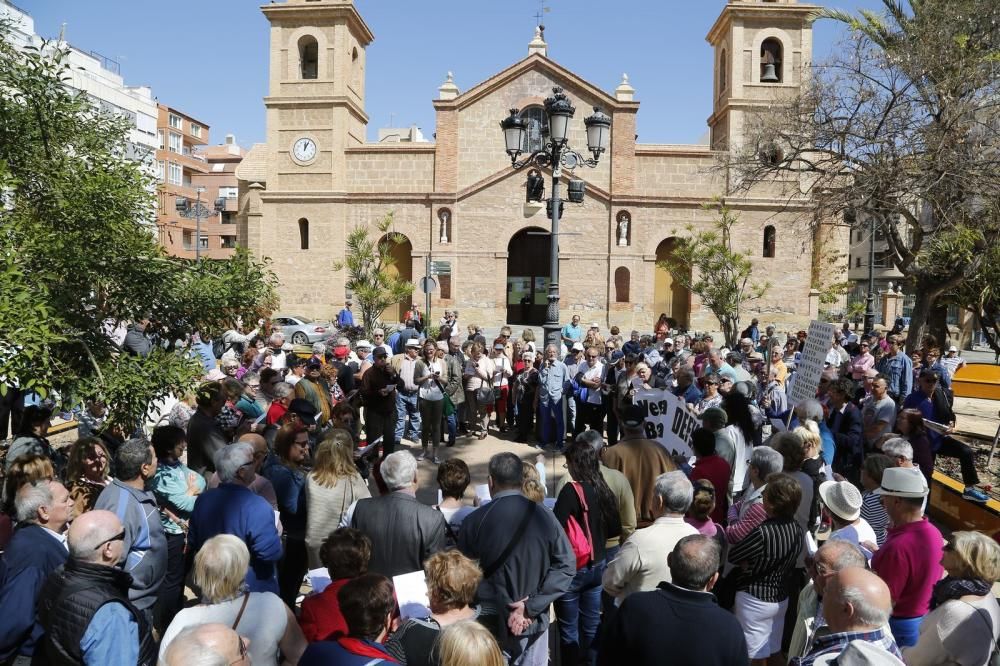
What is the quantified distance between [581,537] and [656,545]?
61 centimetres

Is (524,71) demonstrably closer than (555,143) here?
No

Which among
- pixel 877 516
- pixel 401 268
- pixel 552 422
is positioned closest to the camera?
pixel 877 516

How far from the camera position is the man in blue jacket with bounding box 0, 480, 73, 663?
3.69 metres

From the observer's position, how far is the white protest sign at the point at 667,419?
7.20 m

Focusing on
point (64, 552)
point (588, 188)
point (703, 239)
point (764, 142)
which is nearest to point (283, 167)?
point (588, 188)

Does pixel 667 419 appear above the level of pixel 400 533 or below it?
above

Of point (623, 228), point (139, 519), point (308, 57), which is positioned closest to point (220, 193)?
point (308, 57)

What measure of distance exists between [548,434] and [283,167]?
26.0 m

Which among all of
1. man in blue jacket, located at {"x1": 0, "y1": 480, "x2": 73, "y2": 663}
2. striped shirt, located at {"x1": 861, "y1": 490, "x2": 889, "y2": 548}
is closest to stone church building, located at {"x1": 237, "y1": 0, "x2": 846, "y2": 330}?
striped shirt, located at {"x1": 861, "y1": 490, "x2": 889, "y2": 548}

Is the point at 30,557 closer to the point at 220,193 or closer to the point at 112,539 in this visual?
the point at 112,539

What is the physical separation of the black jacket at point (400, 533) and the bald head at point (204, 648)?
4.97 feet

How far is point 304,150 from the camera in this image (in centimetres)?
3356

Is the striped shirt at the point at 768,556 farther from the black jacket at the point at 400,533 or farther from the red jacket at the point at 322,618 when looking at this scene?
the red jacket at the point at 322,618

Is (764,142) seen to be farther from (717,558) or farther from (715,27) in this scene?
(715,27)
